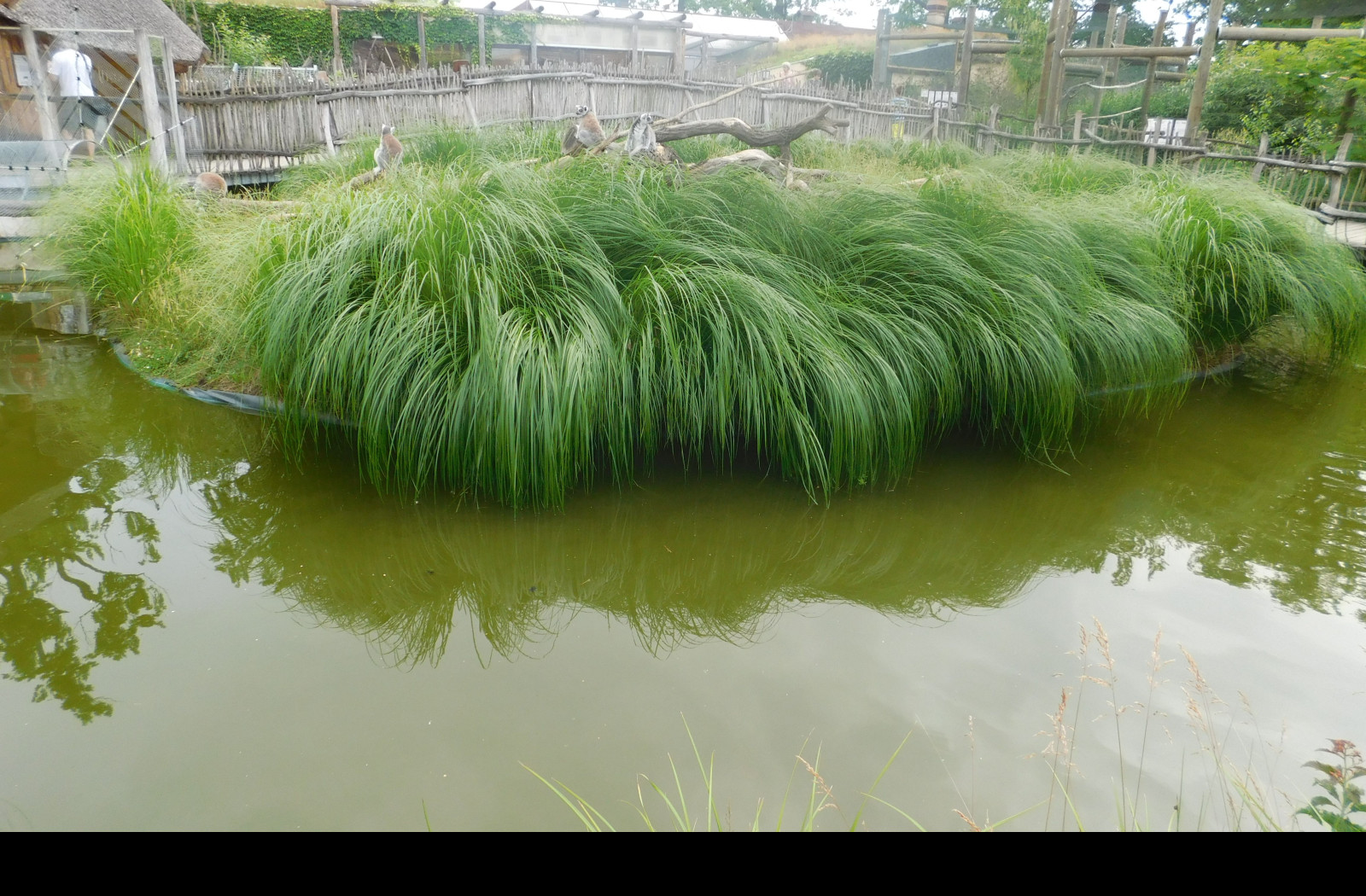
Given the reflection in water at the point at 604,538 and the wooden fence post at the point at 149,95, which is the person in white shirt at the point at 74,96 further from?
the reflection in water at the point at 604,538

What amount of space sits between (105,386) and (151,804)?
10.9 ft

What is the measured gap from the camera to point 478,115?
925cm

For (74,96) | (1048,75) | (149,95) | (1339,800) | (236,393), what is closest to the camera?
(1339,800)

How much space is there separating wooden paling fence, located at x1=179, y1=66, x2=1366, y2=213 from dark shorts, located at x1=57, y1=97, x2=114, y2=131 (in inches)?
32.7

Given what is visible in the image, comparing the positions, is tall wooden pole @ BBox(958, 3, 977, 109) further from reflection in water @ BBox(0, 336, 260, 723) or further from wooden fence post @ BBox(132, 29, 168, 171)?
reflection in water @ BBox(0, 336, 260, 723)

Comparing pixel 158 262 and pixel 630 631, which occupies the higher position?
pixel 158 262

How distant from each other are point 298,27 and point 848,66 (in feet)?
44.1

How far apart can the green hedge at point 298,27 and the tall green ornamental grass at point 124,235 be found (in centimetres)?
1147

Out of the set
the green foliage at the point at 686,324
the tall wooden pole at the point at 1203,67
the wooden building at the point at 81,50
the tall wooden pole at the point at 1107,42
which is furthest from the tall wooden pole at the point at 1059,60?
the wooden building at the point at 81,50

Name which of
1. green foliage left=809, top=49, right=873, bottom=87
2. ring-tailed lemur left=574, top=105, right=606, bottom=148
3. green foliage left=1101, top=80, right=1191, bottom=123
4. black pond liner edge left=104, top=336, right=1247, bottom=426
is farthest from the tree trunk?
green foliage left=809, top=49, right=873, bottom=87

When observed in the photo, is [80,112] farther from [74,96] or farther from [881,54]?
[881,54]

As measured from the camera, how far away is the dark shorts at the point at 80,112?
27.6ft

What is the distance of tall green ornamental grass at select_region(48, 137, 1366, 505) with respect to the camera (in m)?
3.12

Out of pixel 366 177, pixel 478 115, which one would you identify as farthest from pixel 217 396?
pixel 478 115
